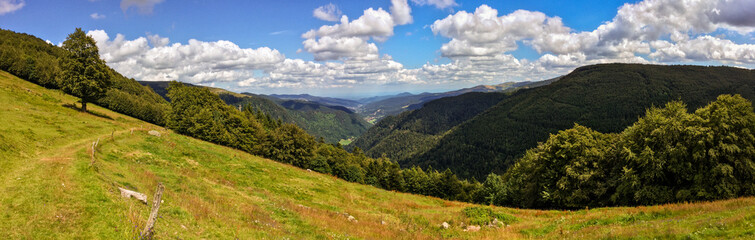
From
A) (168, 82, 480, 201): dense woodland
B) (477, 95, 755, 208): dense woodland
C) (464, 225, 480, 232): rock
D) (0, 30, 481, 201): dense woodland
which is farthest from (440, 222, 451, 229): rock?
(0, 30, 481, 201): dense woodland

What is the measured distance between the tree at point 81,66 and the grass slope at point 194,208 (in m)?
11.9

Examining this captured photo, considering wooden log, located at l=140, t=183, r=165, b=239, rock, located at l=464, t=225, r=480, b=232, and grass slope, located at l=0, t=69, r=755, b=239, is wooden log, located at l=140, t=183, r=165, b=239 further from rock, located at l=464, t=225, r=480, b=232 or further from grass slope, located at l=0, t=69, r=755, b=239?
rock, located at l=464, t=225, r=480, b=232

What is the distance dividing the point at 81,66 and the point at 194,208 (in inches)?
1927

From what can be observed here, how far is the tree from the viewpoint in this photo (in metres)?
45.7

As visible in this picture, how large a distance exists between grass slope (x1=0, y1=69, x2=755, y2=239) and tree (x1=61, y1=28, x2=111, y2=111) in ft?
39.0

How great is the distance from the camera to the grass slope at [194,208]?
1231 cm

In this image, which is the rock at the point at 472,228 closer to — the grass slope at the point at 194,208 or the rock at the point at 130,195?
the grass slope at the point at 194,208

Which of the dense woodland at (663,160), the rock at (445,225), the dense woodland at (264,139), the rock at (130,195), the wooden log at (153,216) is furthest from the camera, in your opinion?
the dense woodland at (264,139)

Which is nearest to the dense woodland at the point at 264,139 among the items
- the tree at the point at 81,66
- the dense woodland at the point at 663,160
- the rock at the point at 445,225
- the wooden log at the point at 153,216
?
the tree at the point at 81,66

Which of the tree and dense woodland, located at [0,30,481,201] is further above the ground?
the tree

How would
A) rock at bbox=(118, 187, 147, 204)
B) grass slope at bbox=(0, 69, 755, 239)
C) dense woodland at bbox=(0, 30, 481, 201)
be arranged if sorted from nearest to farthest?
grass slope at bbox=(0, 69, 755, 239) → rock at bbox=(118, 187, 147, 204) → dense woodland at bbox=(0, 30, 481, 201)

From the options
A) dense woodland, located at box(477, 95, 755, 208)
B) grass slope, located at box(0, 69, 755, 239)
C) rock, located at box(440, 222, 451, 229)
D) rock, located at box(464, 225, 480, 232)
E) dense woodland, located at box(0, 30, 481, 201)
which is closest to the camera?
grass slope, located at box(0, 69, 755, 239)

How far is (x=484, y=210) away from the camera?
88.2ft

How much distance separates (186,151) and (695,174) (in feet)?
187
